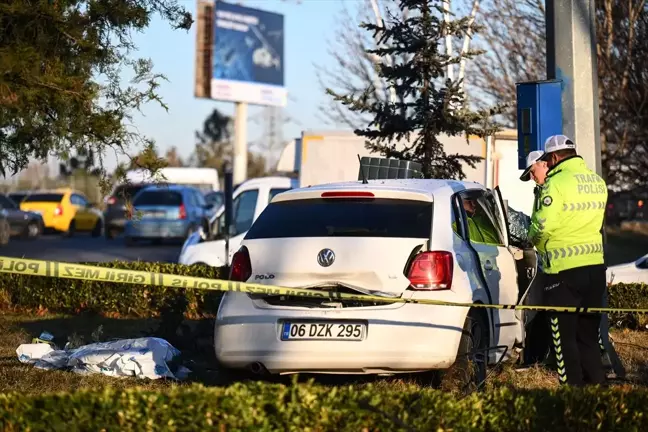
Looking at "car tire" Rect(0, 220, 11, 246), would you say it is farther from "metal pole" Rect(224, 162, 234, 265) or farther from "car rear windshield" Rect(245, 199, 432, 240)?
"car rear windshield" Rect(245, 199, 432, 240)

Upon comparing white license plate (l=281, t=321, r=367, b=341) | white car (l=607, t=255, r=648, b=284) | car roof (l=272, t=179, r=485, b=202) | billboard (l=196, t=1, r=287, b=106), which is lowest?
white car (l=607, t=255, r=648, b=284)

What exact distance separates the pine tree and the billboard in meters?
38.3

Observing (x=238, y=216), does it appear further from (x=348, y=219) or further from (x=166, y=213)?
(x=166, y=213)

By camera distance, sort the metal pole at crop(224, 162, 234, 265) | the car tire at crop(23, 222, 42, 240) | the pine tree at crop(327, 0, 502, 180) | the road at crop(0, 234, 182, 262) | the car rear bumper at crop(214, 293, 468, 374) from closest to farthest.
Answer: the car rear bumper at crop(214, 293, 468, 374) → the pine tree at crop(327, 0, 502, 180) → the metal pole at crop(224, 162, 234, 265) → the road at crop(0, 234, 182, 262) → the car tire at crop(23, 222, 42, 240)

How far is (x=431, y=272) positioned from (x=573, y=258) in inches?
36.6

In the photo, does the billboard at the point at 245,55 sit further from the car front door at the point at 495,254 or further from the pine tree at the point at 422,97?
the car front door at the point at 495,254

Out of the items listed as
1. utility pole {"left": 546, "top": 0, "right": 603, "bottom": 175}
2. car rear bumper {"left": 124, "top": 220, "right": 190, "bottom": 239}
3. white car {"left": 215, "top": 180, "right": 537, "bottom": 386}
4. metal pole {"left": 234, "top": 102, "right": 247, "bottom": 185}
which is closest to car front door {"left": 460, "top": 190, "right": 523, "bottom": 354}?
white car {"left": 215, "top": 180, "right": 537, "bottom": 386}

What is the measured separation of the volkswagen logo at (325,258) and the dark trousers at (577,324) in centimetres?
145

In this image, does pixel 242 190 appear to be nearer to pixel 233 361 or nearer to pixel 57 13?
pixel 57 13

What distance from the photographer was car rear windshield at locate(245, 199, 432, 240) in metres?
7.79

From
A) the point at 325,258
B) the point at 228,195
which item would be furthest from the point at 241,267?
the point at 228,195

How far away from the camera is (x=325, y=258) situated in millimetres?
7668

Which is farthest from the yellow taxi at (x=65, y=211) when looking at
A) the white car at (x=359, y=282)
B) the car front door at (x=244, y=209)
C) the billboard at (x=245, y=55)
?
the white car at (x=359, y=282)

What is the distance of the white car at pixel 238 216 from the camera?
718 inches
